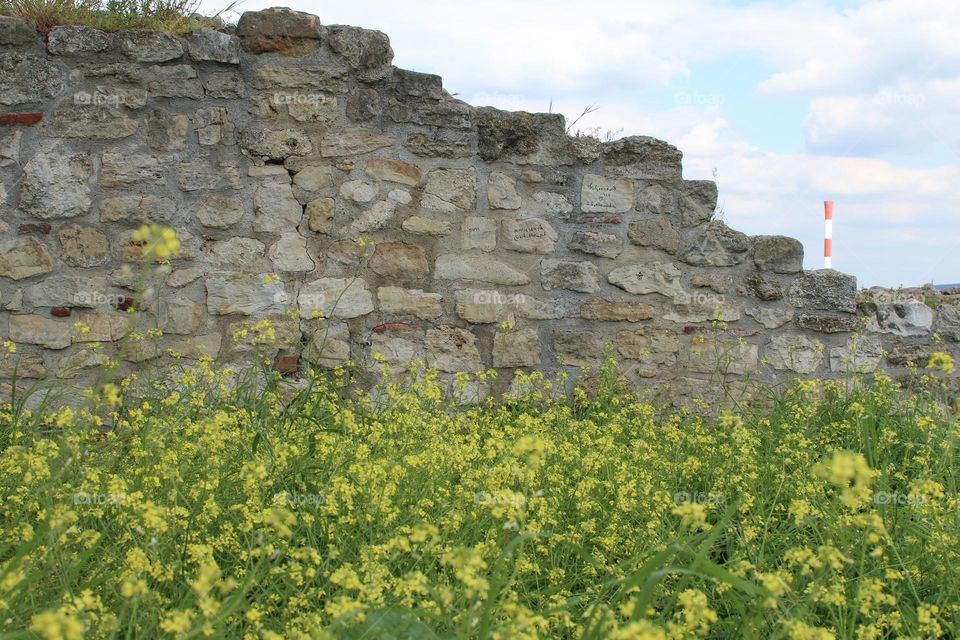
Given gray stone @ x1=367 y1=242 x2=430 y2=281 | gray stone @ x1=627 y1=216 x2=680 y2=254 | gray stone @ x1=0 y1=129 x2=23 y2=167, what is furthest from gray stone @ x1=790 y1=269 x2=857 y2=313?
gray stone @ x1=0 y1=129 x2=23 y2=167

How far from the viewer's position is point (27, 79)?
14.6 feet

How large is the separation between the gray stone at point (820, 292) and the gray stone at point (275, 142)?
10.0 ft

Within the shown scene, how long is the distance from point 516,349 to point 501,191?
92 centimetres

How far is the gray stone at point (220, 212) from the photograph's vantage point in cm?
464

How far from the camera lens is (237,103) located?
4.70 m

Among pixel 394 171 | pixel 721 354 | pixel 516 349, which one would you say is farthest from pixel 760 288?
pixel 394 171

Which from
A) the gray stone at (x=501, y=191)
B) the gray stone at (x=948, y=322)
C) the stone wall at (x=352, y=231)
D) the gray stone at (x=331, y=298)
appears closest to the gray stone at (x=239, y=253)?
the stone wall at (x=352, y=231)

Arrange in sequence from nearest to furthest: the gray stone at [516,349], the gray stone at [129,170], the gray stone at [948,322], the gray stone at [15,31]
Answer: the gray stone at [15,31] < the gray stone at [129,170] < the gray stone at [516,349] < the gray stone at [948,322]

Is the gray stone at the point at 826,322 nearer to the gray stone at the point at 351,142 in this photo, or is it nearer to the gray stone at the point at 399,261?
the gray stone at the point at 399,261

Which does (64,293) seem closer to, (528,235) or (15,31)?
(15,31)

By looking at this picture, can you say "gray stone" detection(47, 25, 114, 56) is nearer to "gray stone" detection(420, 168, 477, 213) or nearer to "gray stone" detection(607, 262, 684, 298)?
"gray stone" detection(420, 168, 477, 213)

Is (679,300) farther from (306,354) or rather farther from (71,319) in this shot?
(71,319)

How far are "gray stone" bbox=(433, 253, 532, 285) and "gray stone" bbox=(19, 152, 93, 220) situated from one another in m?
1.92

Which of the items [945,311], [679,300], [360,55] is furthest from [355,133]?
Result: [945,311]
